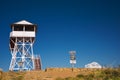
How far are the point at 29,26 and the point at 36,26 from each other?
1470 mm

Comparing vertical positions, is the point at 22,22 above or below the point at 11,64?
above

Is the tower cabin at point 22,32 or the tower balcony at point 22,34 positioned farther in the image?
the tower cabin at point 22,32

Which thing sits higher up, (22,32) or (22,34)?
(22,32)

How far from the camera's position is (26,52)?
47938 millimetres

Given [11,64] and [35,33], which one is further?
[35,33]

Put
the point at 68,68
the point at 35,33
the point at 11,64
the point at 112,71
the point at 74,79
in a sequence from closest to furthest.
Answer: the point at 74,79 → the point at 112,71 → the point at 68,68 → the point at 11,64 → the point at 35,33

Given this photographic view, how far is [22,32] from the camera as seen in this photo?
48.5m

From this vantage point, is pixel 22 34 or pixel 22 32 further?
pixel 22 32

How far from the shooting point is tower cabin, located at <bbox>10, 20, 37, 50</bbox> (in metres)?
48.0

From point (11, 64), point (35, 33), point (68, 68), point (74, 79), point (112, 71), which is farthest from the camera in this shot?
Answer: point (35, 33)

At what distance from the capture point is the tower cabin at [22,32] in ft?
157

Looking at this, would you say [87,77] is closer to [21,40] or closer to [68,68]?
[68,68]

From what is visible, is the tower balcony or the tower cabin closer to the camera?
the tower balcony

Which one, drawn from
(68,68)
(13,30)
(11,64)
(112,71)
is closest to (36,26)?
(13,30)
